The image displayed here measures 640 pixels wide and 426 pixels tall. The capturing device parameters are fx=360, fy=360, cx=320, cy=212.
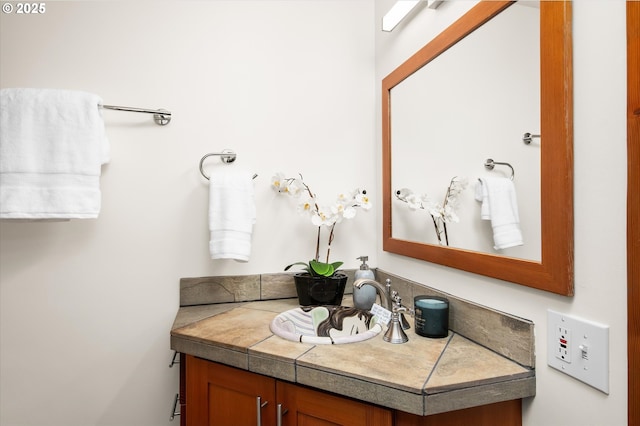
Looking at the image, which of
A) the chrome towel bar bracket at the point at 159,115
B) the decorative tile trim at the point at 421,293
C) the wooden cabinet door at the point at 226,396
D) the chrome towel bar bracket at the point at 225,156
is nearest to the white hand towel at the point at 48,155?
the chrome towel bar bracket at the point at 159,115

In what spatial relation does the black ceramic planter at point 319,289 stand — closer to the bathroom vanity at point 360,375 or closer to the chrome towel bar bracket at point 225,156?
the bathroom vanity at point 360,375

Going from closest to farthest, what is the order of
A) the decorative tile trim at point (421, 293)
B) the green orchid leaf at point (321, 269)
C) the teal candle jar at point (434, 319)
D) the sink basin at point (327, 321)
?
the decorative tile trim at point (421, 293), the teal candle jar at point (434, 319), the sink basin at point (327, 321), the green orchid leaf at point (321, 269)

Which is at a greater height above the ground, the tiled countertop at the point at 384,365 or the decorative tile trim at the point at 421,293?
the decorative tile trim at the point at 421,293

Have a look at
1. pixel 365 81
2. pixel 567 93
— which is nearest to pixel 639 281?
pixel 567 93

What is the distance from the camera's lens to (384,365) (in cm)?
86

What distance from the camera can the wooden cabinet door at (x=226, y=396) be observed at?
963 mm

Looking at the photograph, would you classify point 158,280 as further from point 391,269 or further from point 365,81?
point 365,81

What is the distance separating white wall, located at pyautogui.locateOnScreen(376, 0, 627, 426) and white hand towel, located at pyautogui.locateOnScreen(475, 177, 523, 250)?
139 mm

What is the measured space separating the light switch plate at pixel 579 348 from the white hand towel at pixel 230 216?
0.98m

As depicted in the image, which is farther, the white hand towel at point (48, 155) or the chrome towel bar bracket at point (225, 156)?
the chrome towel bar bracket at point (225, 156)

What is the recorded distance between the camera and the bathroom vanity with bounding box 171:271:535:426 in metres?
0.79

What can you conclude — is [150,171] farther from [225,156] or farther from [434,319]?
[434,319]

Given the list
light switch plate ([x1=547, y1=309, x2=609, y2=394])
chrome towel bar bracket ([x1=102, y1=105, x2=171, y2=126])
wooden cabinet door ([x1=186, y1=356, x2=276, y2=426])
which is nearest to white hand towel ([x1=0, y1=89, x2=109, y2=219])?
chrome towel bar bracket ([x1=102, y1=105, x2=171, y2=126])

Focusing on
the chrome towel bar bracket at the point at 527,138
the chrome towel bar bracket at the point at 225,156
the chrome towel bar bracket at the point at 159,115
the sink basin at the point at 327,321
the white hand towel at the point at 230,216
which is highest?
the chrome towel bar bracket at the point at 159,115
